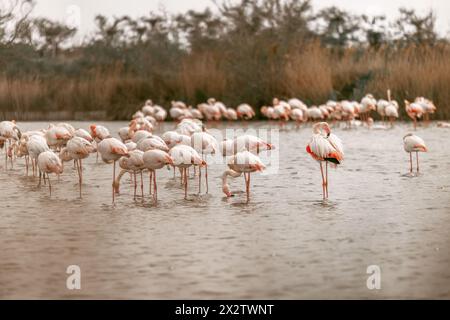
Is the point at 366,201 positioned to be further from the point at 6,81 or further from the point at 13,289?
the point at 6,81

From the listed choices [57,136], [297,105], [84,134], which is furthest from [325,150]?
[297,105]

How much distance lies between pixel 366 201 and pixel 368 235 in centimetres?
171

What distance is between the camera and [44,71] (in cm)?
3262

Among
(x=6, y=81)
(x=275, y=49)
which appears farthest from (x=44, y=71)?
(x=275, y=49)

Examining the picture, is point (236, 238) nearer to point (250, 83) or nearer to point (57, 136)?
A: point (57, 136)

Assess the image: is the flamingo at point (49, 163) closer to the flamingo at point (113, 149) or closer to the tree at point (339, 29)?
the flamingo at point (113, 149)

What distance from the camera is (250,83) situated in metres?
22.8

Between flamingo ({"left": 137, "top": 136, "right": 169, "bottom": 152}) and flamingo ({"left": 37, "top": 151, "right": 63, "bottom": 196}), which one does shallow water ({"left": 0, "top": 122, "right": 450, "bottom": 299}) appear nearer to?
flamingo ({"left": 37, "top": 151, "right": 63, "bottom": 196})

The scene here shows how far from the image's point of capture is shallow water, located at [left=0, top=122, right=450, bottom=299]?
17.3 feet

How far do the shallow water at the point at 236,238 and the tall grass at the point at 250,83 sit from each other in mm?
Result: 10907

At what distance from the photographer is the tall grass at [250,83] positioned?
70.3ft

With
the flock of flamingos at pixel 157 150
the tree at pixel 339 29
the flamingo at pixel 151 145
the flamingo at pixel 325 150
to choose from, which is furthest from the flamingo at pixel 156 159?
the tree at pixel 339 29

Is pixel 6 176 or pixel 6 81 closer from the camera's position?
pixel 6 176

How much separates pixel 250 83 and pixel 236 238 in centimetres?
1625
